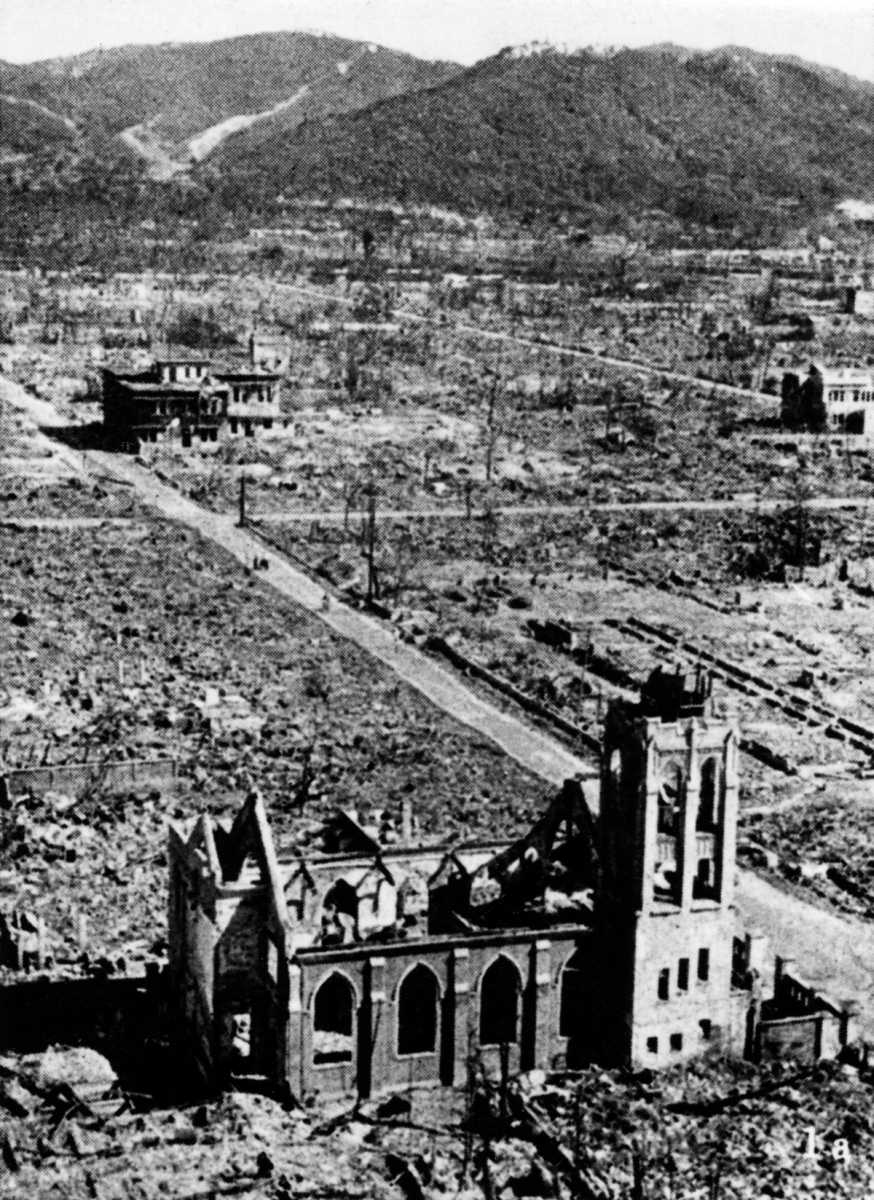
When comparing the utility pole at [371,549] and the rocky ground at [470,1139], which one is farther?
the utility pole at [371,549]

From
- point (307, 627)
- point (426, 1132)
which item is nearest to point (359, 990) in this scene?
point (426, 1132)

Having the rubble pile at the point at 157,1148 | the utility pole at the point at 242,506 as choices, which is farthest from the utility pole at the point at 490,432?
the rubble pile at the point at 157,1148

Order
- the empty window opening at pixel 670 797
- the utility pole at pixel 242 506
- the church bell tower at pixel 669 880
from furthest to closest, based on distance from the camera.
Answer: the utility pole at pixel 242 506
the empty window opening at pixel 670 797
the church bell tower at pixel 669 880

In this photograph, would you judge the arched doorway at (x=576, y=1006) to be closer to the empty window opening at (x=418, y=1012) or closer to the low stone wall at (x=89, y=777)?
the empty window opening at (x=418, y=1012)

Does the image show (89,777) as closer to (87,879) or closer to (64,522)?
(87,879)

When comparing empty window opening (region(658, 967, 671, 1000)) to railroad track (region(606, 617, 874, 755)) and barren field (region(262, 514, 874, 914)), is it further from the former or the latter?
railroad track (region(606, 617, 874, 755))

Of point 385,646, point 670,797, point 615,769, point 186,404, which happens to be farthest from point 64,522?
point 670,797
